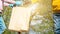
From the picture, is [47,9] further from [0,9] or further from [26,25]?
[0,9]

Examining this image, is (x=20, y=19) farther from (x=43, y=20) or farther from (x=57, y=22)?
(x=57, y=22)

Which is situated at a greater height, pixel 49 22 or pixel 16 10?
pixel 16 10

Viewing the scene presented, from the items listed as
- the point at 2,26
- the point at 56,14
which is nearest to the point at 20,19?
the point at 2,26

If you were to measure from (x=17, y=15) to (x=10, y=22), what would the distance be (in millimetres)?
89

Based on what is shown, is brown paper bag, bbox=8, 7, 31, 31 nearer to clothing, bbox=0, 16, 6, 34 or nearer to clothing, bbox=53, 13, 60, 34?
clothing, bbox=0, 16, 6, 34

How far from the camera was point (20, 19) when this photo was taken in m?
1.18

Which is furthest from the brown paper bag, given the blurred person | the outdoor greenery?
the blurred person

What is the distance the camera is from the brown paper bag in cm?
115

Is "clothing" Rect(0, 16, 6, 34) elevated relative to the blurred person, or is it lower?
lower

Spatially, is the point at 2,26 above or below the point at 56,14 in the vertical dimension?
below

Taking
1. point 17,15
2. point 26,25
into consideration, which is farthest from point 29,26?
point 17,15

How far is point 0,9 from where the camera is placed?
1.26 metres

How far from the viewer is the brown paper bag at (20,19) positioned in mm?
1154

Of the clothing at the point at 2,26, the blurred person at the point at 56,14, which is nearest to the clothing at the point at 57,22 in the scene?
the blurred person at the point at 56,14
